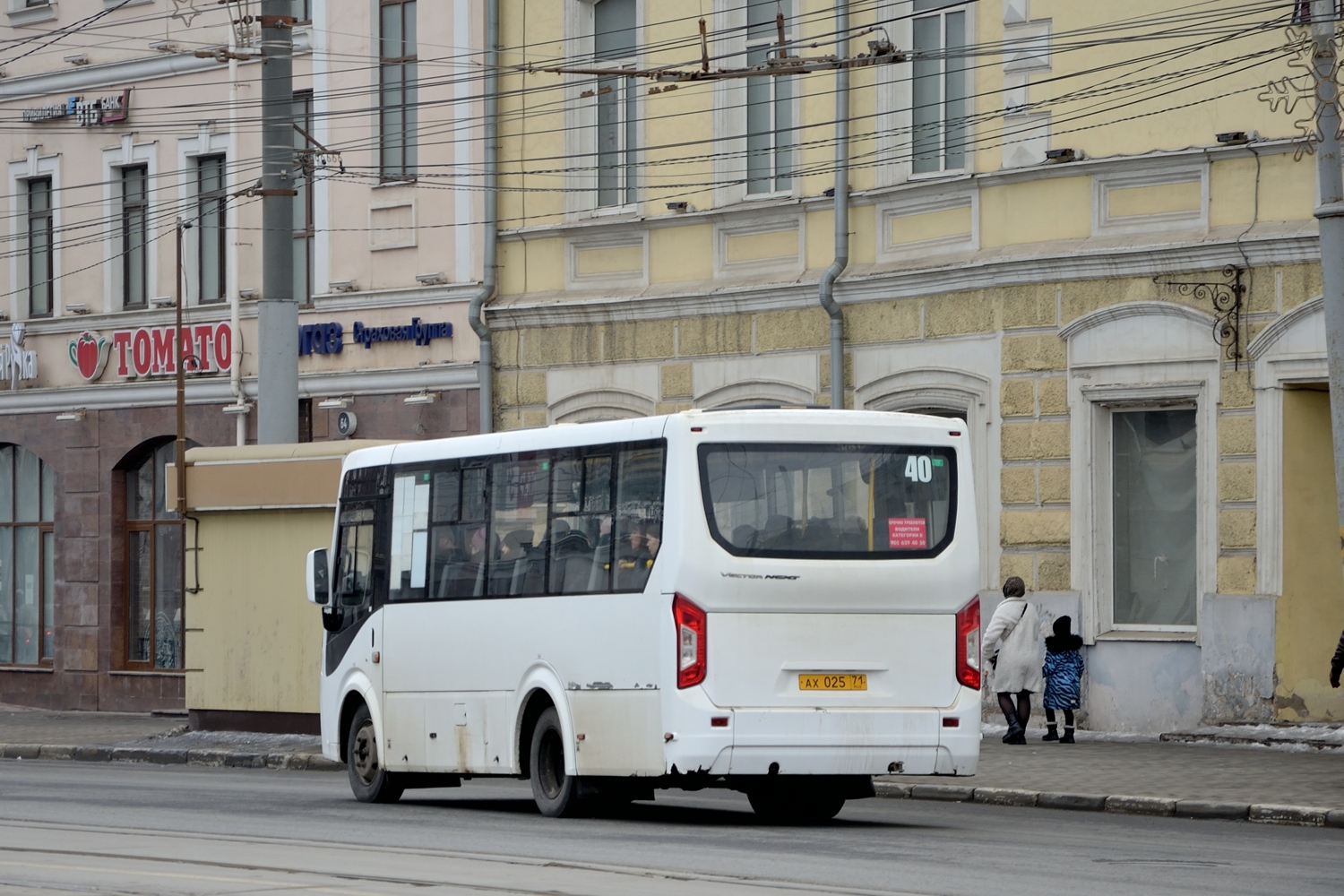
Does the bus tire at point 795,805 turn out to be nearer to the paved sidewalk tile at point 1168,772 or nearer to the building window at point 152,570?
the paved sidewalk tile at point 1168,772

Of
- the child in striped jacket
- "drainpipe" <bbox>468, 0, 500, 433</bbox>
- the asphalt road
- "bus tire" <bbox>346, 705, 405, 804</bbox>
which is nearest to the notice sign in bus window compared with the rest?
the asphalt road

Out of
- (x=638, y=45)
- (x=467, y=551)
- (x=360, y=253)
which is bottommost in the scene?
(x=467, y=551)

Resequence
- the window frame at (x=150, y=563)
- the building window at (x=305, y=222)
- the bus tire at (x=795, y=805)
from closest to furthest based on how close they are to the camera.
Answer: the bus tire at (x=795, y=805), the building window at (x=305, y=222), the window frame at (x=150, y=563)

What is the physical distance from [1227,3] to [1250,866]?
11649 millimetres

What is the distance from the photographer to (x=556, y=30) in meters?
29.8

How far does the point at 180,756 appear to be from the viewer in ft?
85.3

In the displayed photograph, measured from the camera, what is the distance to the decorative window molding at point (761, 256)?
27.3m

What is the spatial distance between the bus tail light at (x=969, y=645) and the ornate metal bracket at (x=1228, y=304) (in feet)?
24.7

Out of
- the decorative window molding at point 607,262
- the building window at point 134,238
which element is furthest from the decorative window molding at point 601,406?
the building window at point 134,238

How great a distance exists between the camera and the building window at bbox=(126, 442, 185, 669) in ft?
113

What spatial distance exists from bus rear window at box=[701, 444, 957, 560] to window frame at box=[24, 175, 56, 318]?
2246 centimetres

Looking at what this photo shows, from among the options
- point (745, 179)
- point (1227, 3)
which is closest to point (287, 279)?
point (745, 179)

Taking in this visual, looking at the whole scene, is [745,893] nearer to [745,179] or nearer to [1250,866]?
[1250,866]

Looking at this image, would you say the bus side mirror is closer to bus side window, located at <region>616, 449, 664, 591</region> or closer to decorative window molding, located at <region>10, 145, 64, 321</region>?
bus side window, located at <region>616, 449, 664, 591</region>
